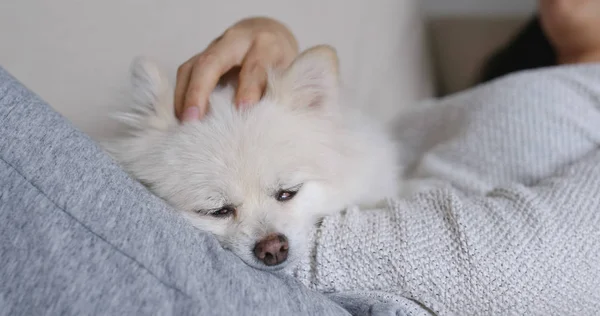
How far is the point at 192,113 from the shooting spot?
1.09 metres

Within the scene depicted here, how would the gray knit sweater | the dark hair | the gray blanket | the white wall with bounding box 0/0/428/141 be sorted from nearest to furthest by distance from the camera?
the gray blanket, the gray knit sweater, the white wall with bounding box 0/0/428/141, the dark hair

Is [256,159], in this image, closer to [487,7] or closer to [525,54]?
[525,54]

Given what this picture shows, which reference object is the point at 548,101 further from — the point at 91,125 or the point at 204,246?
the point at 91,125

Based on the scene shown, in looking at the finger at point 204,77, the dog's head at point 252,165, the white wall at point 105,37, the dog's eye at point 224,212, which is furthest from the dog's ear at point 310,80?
the white wall at point 105,37

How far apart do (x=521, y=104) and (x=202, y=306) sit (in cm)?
106

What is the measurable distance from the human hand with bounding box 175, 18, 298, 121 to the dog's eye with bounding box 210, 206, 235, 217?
22cm

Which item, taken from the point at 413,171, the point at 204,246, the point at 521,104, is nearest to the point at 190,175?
the point at 204,246

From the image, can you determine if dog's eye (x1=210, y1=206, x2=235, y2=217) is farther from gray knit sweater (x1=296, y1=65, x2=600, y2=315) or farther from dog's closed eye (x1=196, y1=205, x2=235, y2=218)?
gray knit sweater (x1=296, y1=65, x2=600, y2=315)

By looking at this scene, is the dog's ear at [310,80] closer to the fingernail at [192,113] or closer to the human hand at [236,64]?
the human hand at [236,64]

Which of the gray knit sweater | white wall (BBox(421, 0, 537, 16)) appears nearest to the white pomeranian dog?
the gray knit sweater

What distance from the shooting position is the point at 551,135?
128 centimetres

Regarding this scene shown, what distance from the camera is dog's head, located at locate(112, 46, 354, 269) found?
1058 mm

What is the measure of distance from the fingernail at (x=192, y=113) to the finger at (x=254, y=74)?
99mm

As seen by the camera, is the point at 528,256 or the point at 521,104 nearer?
the point at 528,256
